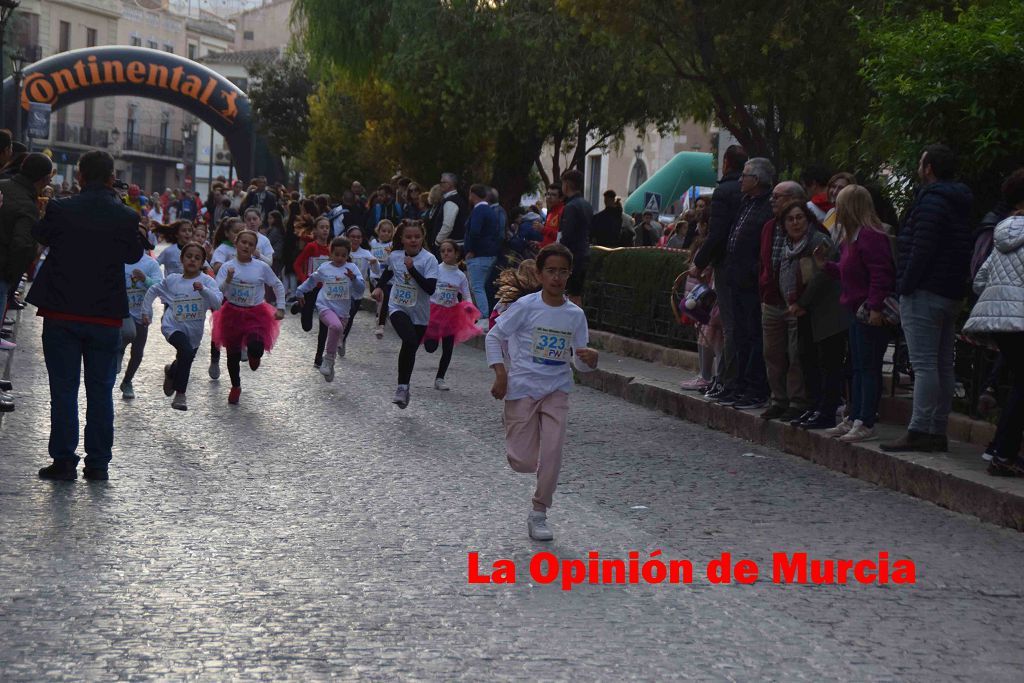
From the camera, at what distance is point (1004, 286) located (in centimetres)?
872

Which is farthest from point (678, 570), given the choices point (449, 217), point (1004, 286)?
point (449, 217)

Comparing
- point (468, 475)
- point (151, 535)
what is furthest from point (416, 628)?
point (468, 475)

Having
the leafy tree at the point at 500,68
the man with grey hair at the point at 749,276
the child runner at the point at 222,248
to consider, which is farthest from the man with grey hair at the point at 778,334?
the leafy tree at the point at 500,68

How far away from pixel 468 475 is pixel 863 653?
4100mm

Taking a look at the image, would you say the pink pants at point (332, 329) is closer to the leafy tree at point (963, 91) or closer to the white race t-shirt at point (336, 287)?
the white race t-shirt at point (336, 287)

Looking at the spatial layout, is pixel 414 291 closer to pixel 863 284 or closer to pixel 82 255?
pixel 863 284

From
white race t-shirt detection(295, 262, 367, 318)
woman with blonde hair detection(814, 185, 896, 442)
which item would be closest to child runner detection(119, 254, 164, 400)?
white race t-shirt detection(295, 262, 367, 318)

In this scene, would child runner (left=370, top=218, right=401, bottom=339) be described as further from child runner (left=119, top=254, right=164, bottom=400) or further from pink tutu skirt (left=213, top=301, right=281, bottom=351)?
child runner (left=119, top=254, right=164, bottom=400)

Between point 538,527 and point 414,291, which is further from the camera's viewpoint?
point 414,291

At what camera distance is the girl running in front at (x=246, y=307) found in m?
13.3

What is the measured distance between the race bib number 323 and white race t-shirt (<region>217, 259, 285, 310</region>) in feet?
19.4

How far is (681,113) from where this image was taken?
1248 inches

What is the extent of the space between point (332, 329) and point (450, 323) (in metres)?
1.26

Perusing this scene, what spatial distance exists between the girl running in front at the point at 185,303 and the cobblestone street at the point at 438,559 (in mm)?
718
